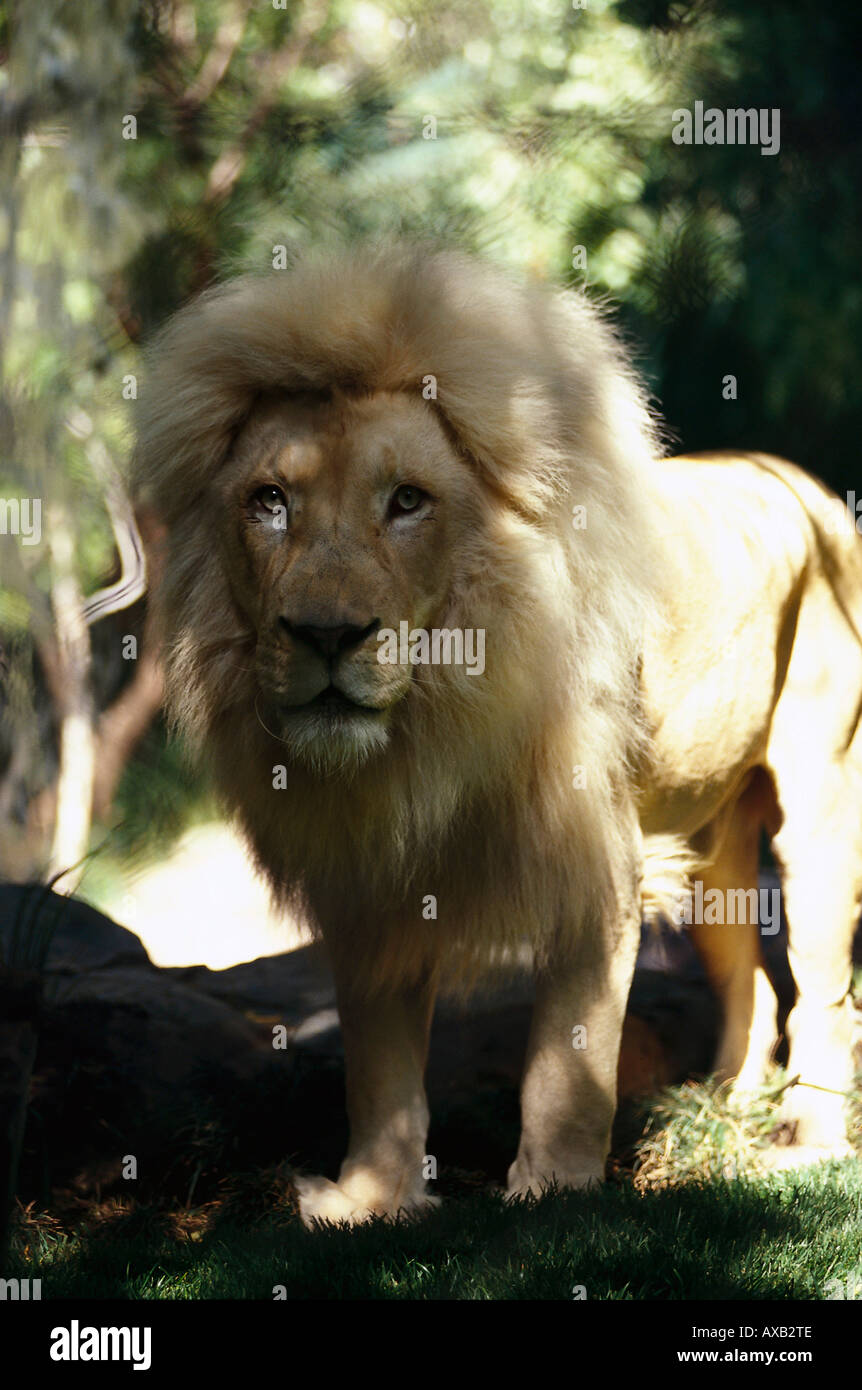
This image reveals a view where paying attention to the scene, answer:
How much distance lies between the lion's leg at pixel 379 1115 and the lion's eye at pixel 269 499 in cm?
133

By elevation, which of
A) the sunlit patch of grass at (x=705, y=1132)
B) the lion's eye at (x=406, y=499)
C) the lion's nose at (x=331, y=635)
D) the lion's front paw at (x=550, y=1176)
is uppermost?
the lion's eye at (x=406, y=499)

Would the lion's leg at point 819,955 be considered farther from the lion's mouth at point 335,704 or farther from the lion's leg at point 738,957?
the lion's mouth at point 335,704

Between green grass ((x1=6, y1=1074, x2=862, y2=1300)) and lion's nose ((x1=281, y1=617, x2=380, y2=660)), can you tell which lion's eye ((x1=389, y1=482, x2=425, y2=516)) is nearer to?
lion's nose ((x1=281, y1=617, x2=380, y2=660))

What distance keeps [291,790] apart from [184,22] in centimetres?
511

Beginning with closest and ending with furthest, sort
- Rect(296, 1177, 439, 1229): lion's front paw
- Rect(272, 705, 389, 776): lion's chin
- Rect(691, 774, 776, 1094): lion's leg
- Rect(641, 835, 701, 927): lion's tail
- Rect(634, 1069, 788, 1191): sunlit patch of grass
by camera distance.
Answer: Rect(272, 705, 389, 776): lion's chin
Rect(296, 1177, 439, 1229): lion's front paw
Rect(641, 835, 701, 927): lion's tail
Rect(634, 1069, 788, 1191): sunlit patch of grass
Rect(691, 774, 776, 1094): lion's leg

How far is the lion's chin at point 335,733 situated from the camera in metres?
3.07

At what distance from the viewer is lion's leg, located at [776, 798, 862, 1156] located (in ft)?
14.8

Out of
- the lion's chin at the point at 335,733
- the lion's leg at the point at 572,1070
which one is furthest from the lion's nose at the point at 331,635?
the lion's leg at the point at 572,1070

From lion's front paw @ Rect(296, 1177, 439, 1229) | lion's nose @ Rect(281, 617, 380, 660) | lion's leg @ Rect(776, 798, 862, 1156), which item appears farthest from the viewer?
lion's leg @ Rect(776, 798, 862, 1156)

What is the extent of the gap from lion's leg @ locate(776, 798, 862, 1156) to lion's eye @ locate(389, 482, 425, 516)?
191cm

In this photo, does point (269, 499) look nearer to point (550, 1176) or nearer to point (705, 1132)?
point (550, 1176)

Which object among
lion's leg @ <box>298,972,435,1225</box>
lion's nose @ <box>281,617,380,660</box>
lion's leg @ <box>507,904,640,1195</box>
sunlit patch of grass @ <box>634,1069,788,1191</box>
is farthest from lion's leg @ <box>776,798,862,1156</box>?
lion's nose @ <box>281,617,380,660</box>

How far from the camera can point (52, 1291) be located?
125 inches

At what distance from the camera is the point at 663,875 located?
414cm
